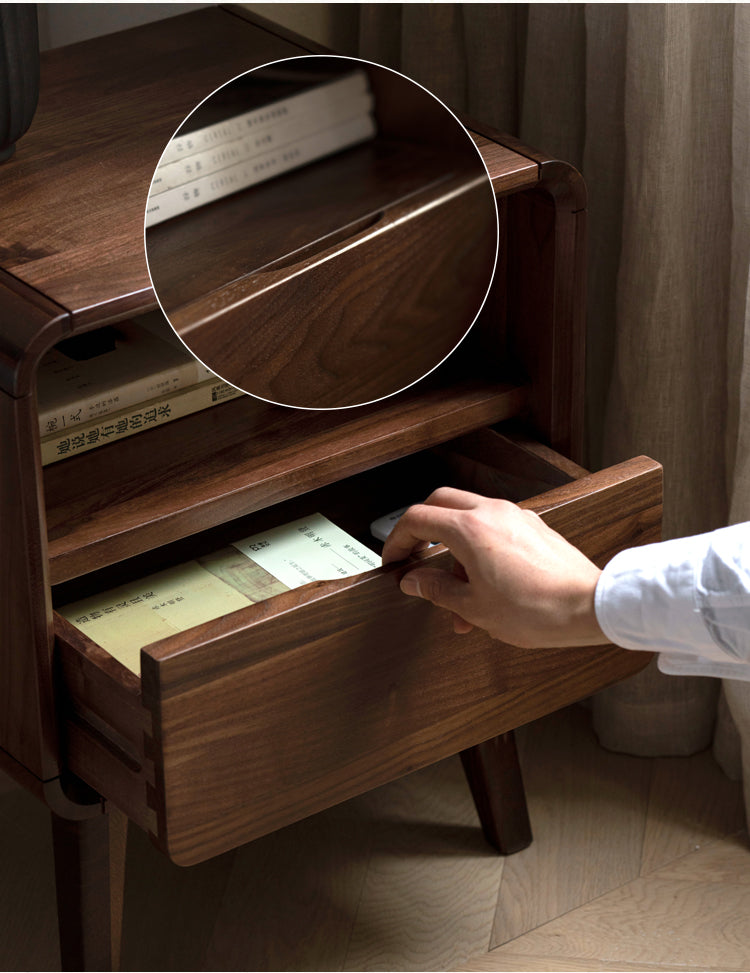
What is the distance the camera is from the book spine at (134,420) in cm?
99

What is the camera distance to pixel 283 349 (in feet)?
3.17

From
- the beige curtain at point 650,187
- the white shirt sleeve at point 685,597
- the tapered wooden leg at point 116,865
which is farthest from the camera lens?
the beige curtain at point 650,187

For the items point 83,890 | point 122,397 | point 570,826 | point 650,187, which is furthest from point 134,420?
point 570,826

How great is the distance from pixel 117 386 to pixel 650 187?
477 mm

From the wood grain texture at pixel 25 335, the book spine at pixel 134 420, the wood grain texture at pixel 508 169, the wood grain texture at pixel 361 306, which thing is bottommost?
the book spine at pixel 134 420

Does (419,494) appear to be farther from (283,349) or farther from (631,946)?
(631,946)

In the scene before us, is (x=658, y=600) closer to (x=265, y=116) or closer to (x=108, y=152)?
(x=265, y=116)

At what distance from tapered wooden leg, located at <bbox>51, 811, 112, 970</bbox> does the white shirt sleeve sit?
421 millimetres

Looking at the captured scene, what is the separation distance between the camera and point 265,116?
911mm

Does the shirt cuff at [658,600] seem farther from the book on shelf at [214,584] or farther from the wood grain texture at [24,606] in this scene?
the wood grain texture at [24,606]

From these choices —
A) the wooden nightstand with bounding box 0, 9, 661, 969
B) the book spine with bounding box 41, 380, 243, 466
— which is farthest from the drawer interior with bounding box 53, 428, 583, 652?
the book spine with bounding box 41, 380, 243, 466

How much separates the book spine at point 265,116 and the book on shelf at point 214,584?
0.91ft

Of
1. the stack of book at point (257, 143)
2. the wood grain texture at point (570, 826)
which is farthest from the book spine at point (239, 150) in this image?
the wood grain texture at point (570, 826)

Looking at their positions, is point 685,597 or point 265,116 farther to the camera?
point 265,116
